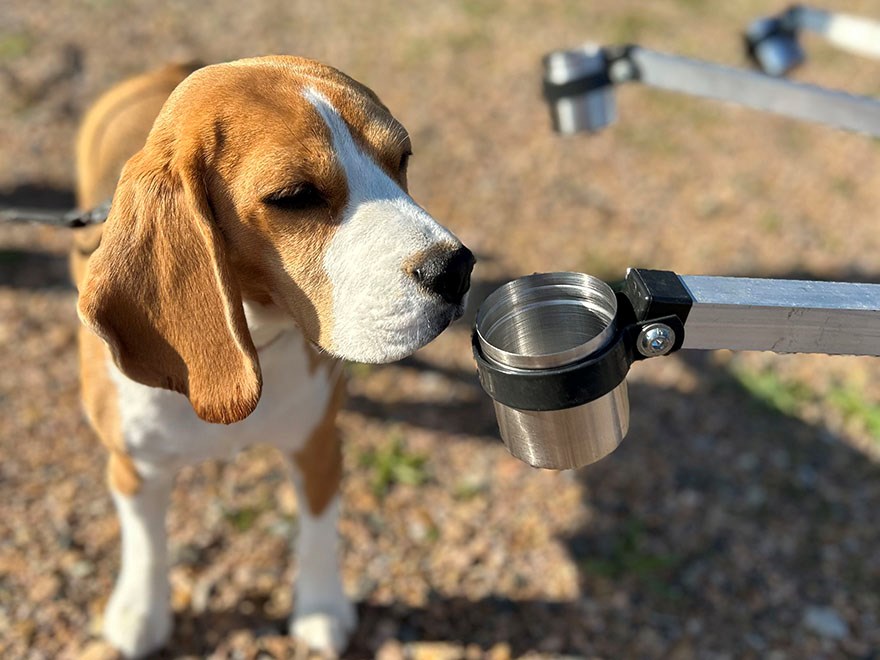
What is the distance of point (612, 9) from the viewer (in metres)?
6.41

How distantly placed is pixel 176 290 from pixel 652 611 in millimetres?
1950

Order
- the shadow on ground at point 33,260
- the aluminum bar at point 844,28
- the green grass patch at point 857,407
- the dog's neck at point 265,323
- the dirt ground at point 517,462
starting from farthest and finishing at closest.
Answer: the shadow on ground at point 33,260
the green grass patch at point 857,407
the aluminum bar at point 844,28
the dirt ground at point 517,462
the dog's neck at point 265,323

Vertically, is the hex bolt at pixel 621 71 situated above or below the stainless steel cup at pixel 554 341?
below

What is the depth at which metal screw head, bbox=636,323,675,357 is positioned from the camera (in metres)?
1.54

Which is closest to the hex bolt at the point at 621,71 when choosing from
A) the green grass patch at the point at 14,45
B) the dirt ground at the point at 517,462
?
the dirt ground at the point at 517,462

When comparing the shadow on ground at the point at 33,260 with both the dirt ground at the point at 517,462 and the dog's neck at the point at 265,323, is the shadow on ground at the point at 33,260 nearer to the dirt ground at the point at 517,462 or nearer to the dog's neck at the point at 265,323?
the dirt ground at the point at 517,462

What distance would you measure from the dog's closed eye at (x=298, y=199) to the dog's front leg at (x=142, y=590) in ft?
3.67

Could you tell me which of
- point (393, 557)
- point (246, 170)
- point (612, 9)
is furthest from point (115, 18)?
point (246, 170)

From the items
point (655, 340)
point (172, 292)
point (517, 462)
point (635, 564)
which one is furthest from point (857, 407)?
point (172, 292)

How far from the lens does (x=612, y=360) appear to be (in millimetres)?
1539

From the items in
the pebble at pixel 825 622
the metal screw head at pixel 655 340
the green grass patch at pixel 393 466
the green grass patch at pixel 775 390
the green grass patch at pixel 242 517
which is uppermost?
the metal screw head at pixel 655 340

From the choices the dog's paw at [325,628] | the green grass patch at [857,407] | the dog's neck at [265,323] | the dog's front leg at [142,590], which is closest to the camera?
the dog's neck at [265,323]

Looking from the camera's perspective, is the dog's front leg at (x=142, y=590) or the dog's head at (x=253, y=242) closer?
the dog's head at (x=253, y=242)

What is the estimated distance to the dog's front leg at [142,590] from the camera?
260 cm
